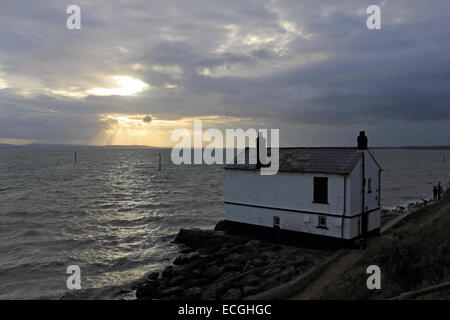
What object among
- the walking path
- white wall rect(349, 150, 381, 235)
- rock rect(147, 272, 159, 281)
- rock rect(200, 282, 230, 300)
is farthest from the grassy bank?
rock rect(147, 272, 159, 281)

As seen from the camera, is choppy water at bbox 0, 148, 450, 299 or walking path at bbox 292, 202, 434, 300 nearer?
walking path at bbox 292, 202, 434, 300

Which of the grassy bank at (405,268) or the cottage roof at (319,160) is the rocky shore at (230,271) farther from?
the cottage roof at (319,160)

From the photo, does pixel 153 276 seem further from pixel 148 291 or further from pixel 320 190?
pixel 320 190

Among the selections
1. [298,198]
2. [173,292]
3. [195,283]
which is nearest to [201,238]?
[195,283]

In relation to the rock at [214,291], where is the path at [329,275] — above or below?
above

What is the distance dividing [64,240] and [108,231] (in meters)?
4.90

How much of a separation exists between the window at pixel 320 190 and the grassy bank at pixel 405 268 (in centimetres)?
472

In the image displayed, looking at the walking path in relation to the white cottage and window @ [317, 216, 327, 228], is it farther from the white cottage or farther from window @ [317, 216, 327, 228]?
window @ [317, 216, 327, 228]

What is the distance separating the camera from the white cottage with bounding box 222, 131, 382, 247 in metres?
21.6

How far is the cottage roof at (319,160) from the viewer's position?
71.6 ft

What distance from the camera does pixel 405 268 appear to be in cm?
1548

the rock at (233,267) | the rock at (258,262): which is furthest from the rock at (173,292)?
the rock at (258,262)
